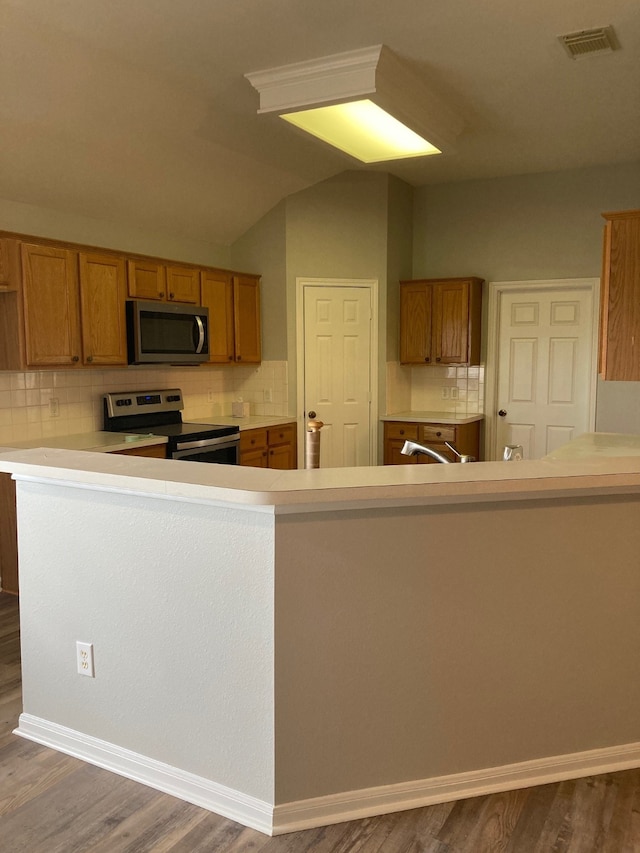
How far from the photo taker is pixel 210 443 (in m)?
5.06

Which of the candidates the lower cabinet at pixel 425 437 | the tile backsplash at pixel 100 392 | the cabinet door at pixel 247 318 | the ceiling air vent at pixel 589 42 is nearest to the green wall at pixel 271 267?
the cabinet door at pixel 247 318

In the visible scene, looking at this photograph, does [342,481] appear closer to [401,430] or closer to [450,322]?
[401,430]

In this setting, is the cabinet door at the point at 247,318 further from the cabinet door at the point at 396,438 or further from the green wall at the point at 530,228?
the green wall at the point at 530,228

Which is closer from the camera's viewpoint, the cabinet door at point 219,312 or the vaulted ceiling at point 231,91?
the vaulted ceiling at point 231,91

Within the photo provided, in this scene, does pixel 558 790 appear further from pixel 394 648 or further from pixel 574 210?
pixel 574 210

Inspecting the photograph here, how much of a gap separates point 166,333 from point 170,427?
735mm

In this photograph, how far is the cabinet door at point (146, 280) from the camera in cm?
480

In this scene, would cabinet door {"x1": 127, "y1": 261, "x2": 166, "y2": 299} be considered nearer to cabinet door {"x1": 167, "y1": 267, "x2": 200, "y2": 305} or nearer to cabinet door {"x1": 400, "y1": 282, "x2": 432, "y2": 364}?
cabinet door {"x1": 167, "y1": 267, "x2": 200, "y2": 305}

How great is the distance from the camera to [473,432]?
6098 mm

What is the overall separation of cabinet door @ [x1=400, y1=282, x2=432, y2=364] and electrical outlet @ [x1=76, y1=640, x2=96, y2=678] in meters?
4.42

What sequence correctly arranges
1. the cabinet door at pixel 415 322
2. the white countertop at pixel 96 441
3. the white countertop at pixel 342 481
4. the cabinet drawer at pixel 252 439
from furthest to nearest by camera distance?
the cabinet door at pixel 415 322 < the cabinet drawer at pixel 252 439 < the white countertop at pixel 96 441 < the white countertop at pixel 342 481

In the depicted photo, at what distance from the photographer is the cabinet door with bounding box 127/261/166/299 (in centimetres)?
480

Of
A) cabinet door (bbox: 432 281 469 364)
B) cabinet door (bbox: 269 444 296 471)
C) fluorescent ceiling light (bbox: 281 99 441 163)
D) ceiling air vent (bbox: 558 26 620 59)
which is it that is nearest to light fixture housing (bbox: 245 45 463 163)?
fluorescent ceiling light (bbox: 281 99 441 163)

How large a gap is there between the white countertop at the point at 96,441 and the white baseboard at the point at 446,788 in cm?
258
